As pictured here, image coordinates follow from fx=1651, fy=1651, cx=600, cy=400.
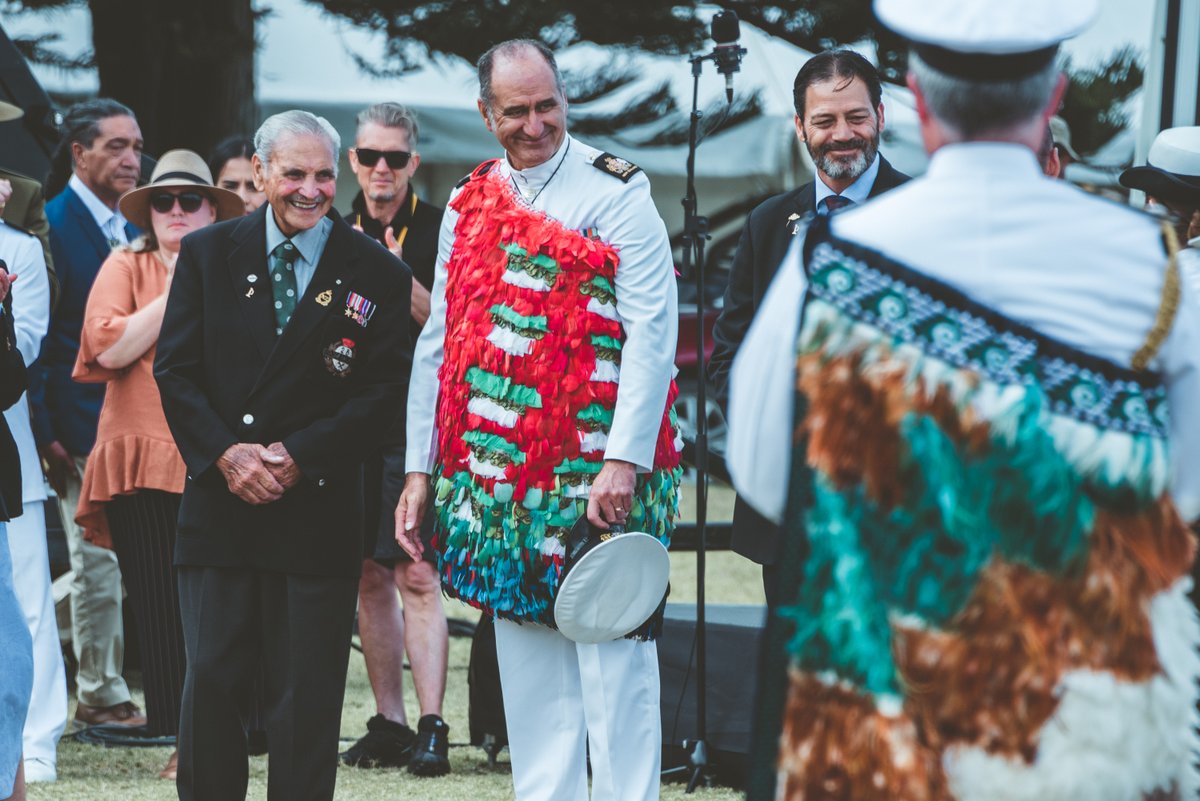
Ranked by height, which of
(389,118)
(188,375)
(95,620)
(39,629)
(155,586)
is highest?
(389,118)

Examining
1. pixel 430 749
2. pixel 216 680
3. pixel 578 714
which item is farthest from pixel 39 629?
pixel 578 714

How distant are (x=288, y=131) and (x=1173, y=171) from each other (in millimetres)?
2269

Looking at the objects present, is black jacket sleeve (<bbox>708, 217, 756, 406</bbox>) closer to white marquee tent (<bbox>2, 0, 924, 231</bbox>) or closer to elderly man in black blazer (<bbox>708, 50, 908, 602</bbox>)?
elderly man in black blazer (<bbox>708, 50, 908, 602</bbox>)

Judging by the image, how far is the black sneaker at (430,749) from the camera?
5316 mm

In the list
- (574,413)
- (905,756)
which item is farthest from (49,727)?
(905,756)

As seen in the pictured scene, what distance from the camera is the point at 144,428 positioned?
5422 mm

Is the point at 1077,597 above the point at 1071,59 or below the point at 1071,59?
below

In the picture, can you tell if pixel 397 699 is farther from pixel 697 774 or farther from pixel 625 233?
pixel 625 233

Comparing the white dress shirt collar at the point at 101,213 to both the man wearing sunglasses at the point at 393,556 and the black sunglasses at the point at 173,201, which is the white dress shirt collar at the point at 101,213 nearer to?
the black sunglasses at the point at 173,201

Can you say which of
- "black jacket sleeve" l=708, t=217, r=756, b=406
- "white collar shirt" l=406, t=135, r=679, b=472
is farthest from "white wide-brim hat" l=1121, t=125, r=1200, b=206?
"white collar shirt" l=406, t=135, r=679, b=472

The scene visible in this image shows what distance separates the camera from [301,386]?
14.1ft

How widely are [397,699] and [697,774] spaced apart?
114 centimetres

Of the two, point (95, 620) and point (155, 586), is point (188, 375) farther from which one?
point (95, 620)

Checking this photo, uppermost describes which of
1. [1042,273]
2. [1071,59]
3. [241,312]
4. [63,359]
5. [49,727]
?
[1071,59]
